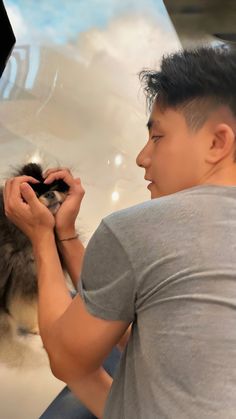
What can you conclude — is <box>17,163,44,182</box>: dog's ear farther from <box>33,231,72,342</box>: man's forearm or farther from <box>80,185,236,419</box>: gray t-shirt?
<box>80,185,236,419</box>: gray t-shirt

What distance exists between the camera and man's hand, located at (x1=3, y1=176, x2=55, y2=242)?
34.1 inches

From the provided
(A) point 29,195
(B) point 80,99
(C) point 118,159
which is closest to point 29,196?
(A) point 29,195

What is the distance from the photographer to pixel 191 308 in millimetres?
573

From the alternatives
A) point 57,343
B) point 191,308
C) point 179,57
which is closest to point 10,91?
point 179,57

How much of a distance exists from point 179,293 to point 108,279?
3.5 inches

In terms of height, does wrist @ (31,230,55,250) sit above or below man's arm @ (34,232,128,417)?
above

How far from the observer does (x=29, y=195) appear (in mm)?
870

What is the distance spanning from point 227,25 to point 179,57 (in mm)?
2140

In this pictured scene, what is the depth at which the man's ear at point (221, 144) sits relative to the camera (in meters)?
0.66

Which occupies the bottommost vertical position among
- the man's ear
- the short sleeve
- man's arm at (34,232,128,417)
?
man's arm at (34,232,128,417)

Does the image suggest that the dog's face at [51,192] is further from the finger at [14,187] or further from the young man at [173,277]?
the young man at [173,277]

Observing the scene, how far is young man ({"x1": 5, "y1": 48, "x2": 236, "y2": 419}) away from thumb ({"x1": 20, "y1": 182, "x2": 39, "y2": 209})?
0.16m

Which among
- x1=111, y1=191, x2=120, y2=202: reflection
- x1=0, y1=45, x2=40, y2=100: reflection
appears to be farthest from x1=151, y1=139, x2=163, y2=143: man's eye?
x1=0, y1=45, x2=40, y2=100: reflection

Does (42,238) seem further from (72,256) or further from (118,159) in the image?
(118,159)
